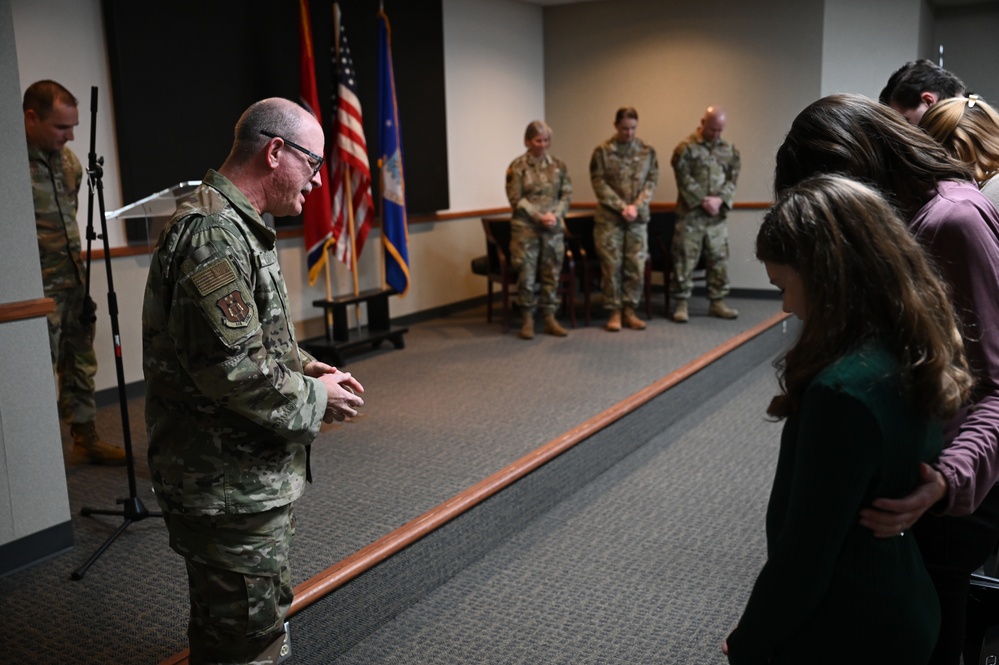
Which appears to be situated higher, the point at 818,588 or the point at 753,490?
the point at 818,588

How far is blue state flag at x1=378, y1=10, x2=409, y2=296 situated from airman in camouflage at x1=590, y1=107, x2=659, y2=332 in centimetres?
147

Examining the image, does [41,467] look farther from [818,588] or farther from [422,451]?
[818,588]

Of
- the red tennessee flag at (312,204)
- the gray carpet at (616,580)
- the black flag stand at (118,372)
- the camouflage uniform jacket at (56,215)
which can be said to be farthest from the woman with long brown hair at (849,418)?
the red tennessee flag at (312,204)

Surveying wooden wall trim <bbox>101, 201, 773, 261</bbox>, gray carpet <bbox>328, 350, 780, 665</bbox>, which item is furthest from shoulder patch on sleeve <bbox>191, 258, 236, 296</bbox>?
wooden wall trim <bbox>101, 201, 773, 261</bbox>

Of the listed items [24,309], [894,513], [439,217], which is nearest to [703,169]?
[439,217]

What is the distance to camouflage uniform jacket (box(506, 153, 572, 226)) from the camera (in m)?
6.02

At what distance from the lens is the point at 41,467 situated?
2682mm

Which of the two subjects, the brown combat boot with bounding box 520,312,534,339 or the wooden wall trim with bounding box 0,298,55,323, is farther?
the brown combat boot with bounding box 520,312,534,339

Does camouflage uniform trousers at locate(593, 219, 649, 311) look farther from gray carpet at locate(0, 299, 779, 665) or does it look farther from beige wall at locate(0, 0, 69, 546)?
beige wall at locate(0, 0, 69, 546)

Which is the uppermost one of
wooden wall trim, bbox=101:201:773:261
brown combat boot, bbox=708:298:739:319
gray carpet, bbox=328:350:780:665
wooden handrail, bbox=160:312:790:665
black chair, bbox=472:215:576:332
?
wooden wall trim, bbox=101:201:773:261

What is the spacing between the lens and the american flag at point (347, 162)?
521 centimetres

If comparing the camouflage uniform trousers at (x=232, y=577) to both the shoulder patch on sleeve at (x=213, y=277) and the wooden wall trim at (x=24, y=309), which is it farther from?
the wooden wall trim at (x=24, y=309)

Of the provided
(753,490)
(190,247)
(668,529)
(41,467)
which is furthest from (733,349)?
(190,247)

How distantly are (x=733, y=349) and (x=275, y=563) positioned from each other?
4158 mm
